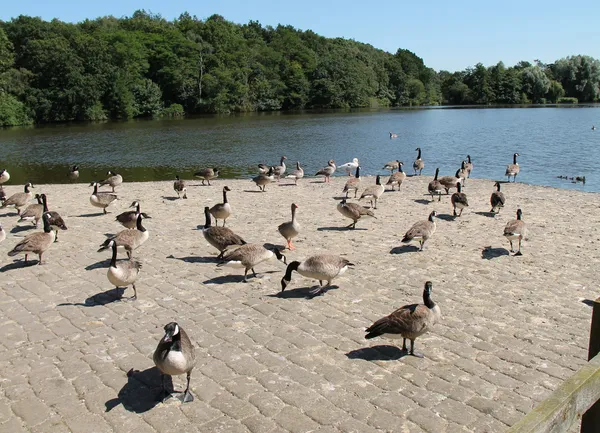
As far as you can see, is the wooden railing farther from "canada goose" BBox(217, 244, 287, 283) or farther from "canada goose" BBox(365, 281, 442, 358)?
"canada goose" BBox(217, 244, 287, 283)

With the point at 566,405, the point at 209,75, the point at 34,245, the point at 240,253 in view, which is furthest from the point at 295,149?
the point at 209,75

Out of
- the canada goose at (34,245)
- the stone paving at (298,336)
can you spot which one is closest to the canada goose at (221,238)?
the stone paving at (298,336)

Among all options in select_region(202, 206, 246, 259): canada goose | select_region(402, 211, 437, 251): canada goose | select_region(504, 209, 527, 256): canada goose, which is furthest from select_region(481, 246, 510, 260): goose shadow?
select_region(202, 206, 246, 259): canada goose

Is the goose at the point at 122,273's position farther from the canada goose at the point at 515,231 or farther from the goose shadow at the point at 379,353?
the canada goose at the point at 515,231

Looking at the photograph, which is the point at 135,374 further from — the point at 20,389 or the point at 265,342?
the point at 265,342

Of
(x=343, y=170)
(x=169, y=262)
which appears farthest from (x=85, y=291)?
(x=343, y=170)

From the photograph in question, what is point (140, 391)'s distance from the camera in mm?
6262

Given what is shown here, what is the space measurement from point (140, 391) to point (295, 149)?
130 feet

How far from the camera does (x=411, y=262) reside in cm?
1170

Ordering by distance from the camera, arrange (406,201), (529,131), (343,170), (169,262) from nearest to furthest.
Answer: (169,262) → (406,201) → (343,170) → (529,131)

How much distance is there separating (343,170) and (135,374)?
27.8 metres

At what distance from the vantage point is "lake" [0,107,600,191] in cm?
3394

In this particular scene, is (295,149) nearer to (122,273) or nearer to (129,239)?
(129,239)

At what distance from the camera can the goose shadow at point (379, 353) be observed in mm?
7133
